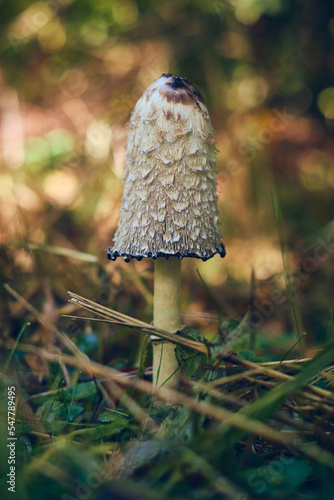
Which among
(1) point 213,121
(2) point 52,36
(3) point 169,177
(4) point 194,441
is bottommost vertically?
(4) point 194,441

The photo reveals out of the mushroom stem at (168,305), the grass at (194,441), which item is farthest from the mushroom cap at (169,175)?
the grass at (194,441)

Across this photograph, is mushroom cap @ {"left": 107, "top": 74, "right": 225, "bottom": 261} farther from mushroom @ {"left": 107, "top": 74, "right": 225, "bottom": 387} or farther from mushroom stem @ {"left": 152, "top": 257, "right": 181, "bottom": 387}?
mushroom stem @ {"left": 152, "top": 257, "right": 181, "bottom": 387}

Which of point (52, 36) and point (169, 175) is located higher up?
point (52, 36)

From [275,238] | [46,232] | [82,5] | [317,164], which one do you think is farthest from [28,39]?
[317,164]

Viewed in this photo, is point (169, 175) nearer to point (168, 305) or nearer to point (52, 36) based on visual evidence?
point (168, 305)

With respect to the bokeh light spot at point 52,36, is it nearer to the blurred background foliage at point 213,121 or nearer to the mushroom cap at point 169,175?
the blurred background foliage at point 213,121

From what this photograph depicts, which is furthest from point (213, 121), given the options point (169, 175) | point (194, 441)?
point (194, 441)

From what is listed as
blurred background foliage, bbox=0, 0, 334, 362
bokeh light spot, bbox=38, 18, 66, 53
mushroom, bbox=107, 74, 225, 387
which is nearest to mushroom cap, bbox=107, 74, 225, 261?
mushroom, bbox=107, 74, 225, 387
